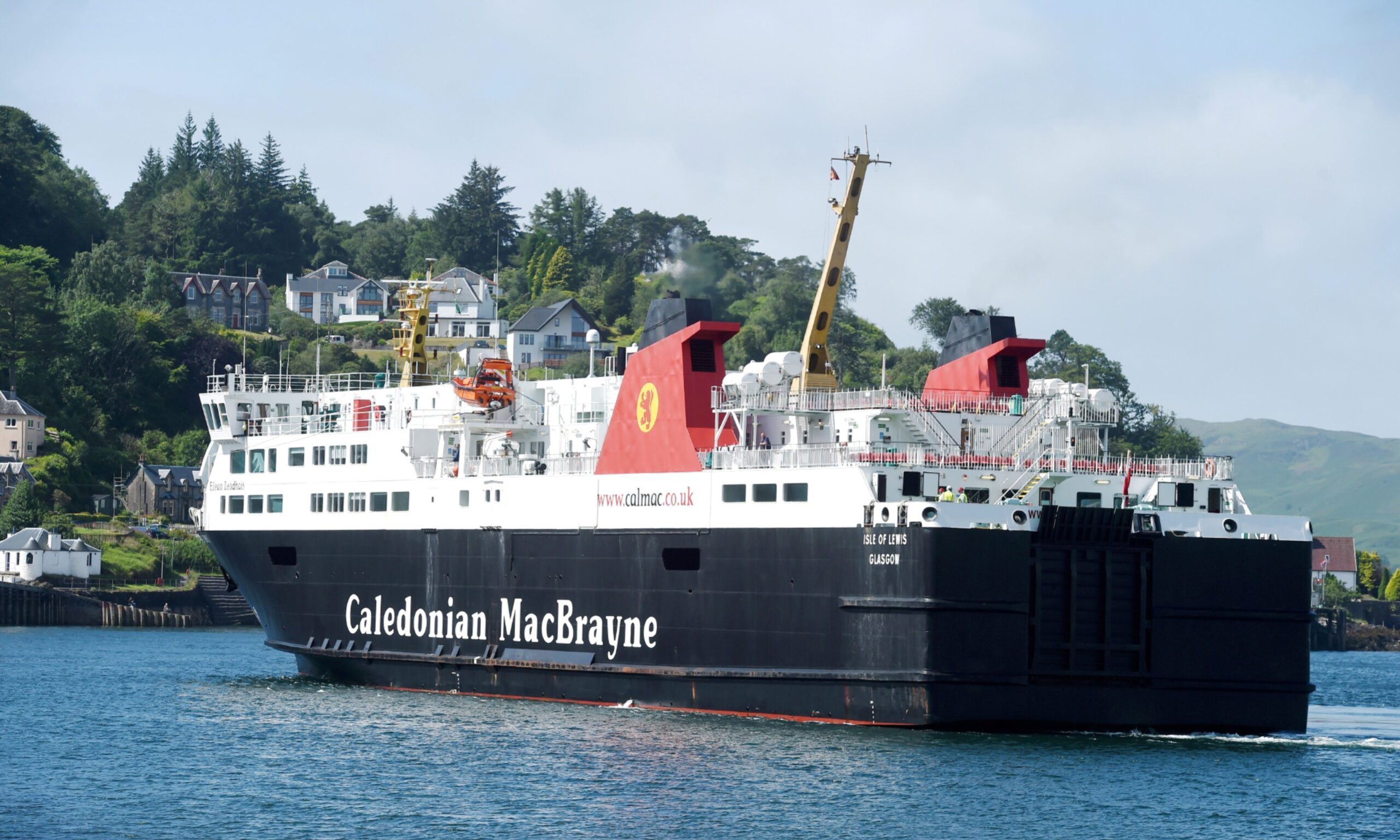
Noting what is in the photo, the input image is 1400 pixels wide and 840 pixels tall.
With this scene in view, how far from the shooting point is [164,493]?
319 ft

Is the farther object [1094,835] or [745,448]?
[745,448]

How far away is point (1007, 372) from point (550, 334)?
88.2 m

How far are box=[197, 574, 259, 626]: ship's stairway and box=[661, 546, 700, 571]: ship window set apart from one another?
5478 centimetres

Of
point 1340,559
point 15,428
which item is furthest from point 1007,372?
point 1340,559

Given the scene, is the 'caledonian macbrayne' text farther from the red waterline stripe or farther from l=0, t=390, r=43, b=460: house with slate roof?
l=0, t=390, r=43, b=460: house with slate roof

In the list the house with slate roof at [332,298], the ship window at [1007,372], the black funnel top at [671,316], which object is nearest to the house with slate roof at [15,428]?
the house with slate roof at [332,298]

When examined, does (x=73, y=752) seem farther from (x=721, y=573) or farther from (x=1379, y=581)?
(x=1379, y=581)

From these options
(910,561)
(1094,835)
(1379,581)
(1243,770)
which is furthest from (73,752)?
(1379,581)

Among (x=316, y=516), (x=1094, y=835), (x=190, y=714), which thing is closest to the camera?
(x=1094, y=835)

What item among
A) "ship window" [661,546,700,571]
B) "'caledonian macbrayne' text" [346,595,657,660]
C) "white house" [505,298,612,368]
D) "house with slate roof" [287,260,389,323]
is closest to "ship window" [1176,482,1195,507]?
"ship window" [661,546,700,571]

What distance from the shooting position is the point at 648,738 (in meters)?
34.3

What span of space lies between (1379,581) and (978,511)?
114 m

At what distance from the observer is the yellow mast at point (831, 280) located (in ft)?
136

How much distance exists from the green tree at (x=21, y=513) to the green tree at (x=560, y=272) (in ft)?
178
